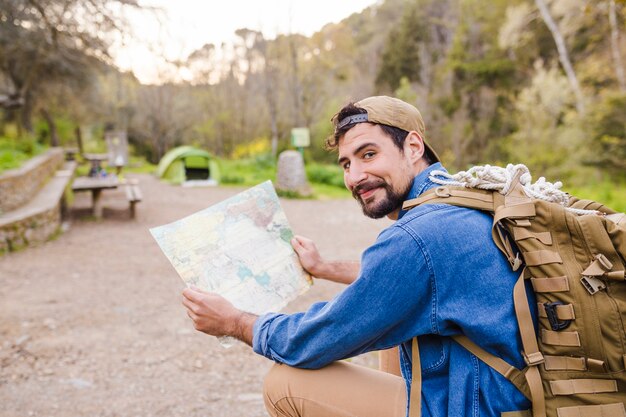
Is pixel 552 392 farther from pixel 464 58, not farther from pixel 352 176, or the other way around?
pixel 464 58

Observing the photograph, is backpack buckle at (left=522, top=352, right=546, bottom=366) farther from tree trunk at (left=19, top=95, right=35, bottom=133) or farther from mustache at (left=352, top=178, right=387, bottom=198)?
tree trunk at (left=19, top=95, right=35, bottom=133)

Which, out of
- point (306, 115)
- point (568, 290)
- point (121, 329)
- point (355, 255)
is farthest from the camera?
point (306, 115)

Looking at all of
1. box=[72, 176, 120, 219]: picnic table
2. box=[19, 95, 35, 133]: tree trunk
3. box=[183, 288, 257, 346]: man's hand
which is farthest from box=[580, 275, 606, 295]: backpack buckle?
box=[19, 95, 35, 133]: tree trunk

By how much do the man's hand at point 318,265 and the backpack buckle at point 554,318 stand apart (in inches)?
38.5

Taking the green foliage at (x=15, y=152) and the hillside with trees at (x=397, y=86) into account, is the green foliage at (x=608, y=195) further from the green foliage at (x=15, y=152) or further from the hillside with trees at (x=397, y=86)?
the green foliage at (x=15, y=152)

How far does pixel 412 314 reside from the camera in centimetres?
131

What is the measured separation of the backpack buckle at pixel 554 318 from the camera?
47.7 inches

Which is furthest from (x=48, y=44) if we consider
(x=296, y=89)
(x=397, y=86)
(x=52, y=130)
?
(x=397, y=86)

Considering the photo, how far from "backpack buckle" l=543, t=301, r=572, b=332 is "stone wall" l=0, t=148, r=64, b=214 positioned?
8.14 m

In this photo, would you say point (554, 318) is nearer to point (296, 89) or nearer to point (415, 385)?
→ point (415, 385)

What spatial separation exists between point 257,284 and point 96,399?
5.66 feet

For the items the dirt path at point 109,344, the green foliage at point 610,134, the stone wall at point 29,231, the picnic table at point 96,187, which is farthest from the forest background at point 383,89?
the dirt path at point 109,344

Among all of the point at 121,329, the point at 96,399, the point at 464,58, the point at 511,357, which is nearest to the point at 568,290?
the point at 511,357

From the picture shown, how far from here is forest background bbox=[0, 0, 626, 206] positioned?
44.7ft
